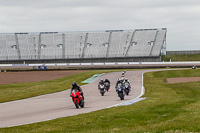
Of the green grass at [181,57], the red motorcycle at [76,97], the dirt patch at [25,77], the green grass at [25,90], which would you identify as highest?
the red motorcycle at [76,97]

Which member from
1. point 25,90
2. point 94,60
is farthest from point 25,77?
point 94,60

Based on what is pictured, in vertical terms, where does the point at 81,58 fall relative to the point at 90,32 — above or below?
below

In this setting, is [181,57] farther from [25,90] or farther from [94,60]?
[25,90]

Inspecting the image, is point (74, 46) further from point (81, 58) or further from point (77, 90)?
point (77, 90)

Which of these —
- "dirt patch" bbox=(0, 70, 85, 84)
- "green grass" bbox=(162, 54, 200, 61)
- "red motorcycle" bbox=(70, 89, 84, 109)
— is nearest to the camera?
"red motorcycle" bbox=(70, 89, 84, 109)

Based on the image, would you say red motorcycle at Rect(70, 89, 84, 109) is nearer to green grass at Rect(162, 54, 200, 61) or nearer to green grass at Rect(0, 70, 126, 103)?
green grass at Rect(0, 70, 126, 103)

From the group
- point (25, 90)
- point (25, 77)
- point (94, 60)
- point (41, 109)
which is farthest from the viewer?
point (94, 60)

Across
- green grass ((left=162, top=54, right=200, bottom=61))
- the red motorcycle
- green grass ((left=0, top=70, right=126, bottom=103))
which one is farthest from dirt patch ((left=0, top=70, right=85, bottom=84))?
green grass ((left=162, top=54, right=200, bottom=61))

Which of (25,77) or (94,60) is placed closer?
(25,77)

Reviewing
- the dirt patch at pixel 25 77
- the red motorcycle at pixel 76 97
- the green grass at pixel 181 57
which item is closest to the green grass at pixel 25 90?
the red motorcycle at pixel 76 97

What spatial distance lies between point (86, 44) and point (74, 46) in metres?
3.74

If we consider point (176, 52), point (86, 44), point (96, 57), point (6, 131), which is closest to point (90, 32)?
point (86, 44)

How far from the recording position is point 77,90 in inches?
837

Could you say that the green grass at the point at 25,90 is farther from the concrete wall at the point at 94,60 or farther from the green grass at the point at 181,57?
the green grass at the point at 181,57
